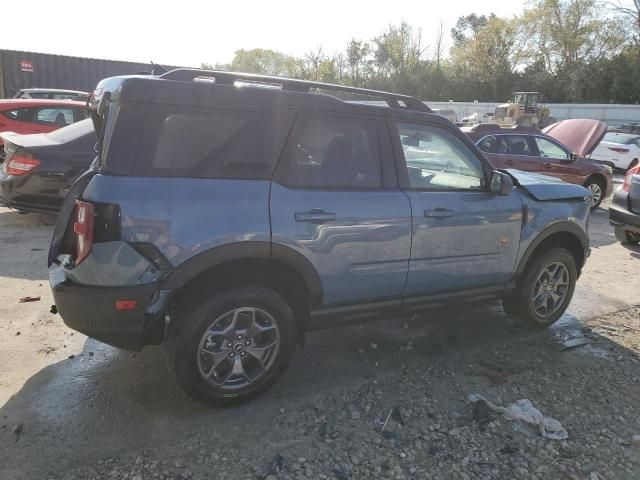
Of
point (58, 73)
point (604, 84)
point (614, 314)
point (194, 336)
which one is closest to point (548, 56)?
point (604, 84)

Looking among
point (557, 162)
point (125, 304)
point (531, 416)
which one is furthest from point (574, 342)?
point (557, 162)

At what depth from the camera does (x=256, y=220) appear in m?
2.91

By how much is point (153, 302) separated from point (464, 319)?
304 centimetres

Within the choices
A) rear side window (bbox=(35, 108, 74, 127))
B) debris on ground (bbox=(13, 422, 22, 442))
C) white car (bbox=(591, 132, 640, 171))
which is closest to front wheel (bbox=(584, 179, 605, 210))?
white car (bbox=(591, 132, 640, 171))

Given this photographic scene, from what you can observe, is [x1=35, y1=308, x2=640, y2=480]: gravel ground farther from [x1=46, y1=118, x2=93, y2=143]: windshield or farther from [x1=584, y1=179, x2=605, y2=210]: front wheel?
[x1=584, y1=179, x2=605, y2=210]: front wheel

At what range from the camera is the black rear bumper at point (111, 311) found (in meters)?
2.70

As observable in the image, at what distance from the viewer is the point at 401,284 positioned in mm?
3582

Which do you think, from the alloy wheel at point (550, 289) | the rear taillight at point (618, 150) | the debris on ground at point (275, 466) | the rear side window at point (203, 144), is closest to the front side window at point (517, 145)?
the alloy wheel at point (550, 289)

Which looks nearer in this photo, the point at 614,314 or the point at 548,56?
the point at 614,314

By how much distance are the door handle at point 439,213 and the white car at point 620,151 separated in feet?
54.0

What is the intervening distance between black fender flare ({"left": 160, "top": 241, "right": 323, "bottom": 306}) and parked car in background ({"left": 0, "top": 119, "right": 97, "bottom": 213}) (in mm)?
4120

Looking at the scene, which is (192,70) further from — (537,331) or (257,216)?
(537,331)

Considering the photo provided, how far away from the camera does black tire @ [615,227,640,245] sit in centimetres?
765

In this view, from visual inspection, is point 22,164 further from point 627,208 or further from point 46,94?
point 46,94
